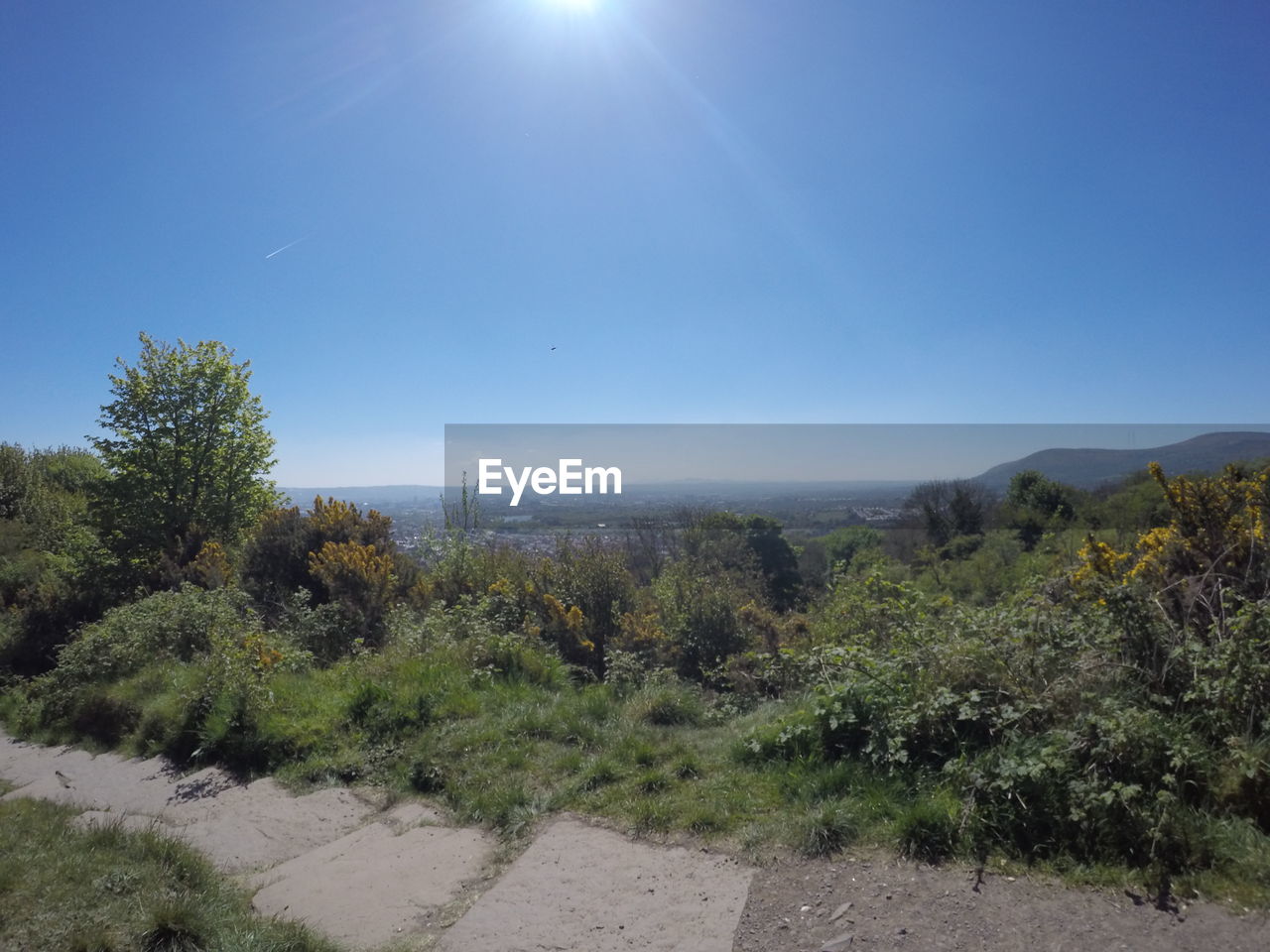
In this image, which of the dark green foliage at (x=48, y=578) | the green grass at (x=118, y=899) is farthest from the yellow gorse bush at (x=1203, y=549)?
the dark green foliage at (x=48, y=578)

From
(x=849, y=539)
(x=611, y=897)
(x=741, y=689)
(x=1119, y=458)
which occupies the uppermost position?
(x=1119, y=458)

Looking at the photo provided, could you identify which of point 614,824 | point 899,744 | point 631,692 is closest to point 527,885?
point 614,824

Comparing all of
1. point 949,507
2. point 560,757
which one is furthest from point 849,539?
point 560,757

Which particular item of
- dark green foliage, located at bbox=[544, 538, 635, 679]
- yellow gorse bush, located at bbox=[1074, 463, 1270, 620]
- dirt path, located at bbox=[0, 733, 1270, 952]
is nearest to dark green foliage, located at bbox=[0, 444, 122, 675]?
dark green foliage, located at bbox=[544, 538, 635, 679]

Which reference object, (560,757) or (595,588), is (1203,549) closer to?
(560,757)

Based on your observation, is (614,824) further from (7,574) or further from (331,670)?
(7,574)

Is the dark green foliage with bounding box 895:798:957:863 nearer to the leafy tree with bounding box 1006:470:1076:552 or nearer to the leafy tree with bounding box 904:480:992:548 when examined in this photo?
the leafy tree with bounding box 1006:470:1076:552
